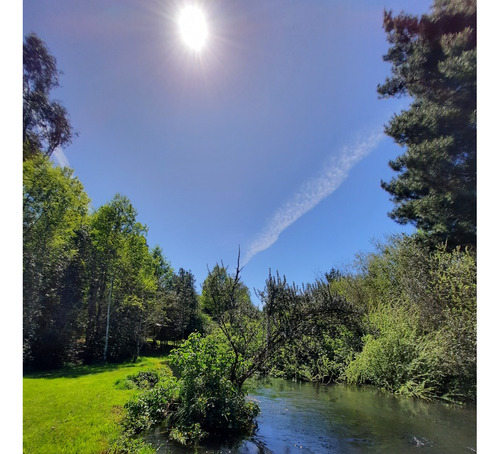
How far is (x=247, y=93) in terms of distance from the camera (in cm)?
602

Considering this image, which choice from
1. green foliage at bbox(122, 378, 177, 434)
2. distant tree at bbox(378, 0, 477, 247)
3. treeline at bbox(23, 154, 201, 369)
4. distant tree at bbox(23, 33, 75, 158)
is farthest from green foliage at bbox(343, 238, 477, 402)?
treeline at bbox(23, 154, 201, 369)

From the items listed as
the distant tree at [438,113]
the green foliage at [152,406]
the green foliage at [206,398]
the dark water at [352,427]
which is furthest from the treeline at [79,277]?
the distant tree at [438,113]

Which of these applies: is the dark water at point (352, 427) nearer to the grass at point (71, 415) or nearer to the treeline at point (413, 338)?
the treeline at point (413, 338)

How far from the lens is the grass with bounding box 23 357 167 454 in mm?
3930

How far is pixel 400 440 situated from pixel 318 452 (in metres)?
1.59

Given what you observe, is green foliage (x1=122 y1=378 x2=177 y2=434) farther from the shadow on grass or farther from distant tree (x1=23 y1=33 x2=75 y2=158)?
the shadow on grass

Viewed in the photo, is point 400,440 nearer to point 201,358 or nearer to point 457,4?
point 201,358

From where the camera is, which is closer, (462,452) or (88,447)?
(88,447)

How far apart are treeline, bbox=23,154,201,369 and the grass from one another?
3464mm

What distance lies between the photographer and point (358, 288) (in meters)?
14.4

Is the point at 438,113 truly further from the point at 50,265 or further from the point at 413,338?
the point at 50,265
